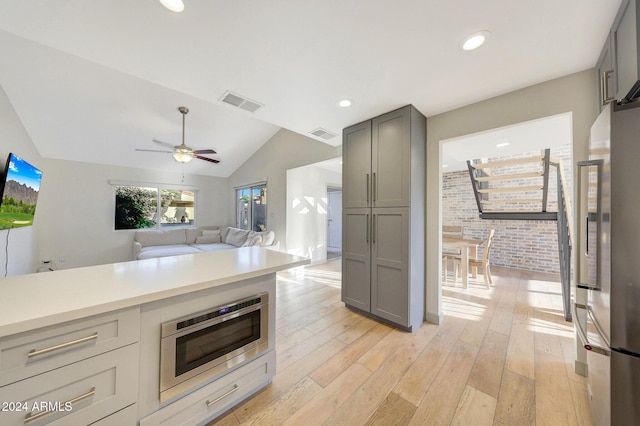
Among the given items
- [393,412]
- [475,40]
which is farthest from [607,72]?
[393,412]

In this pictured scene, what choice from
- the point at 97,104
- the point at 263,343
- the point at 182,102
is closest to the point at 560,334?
the point at 263,343

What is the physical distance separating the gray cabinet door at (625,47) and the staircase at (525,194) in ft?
6.91

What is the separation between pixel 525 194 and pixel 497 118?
142 inches

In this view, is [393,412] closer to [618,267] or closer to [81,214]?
[618,267]

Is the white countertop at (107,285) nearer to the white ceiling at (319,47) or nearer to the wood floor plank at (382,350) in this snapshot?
the wood floor plank at (382,350)

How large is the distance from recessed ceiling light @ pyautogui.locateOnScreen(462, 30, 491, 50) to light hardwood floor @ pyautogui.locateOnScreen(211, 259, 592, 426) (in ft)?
8.03

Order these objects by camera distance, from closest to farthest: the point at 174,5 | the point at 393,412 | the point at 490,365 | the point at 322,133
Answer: the point at 174,5, the point at 393,412, the point at 490,365, the point at 322,133

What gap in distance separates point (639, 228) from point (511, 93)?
5.65 feet

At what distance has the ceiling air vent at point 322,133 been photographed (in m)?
3.23

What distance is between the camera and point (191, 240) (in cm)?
629

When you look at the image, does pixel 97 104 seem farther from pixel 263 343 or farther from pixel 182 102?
pixel 263 343

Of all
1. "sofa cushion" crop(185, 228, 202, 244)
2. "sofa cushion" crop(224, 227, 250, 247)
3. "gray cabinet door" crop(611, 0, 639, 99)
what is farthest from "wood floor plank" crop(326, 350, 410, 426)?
"sofa cushion" crop(185, 228, 202, 244)

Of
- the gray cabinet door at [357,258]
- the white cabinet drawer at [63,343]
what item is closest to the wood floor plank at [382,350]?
the gray cabinet door at [357,258]

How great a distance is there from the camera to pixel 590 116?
1809 millimetres
